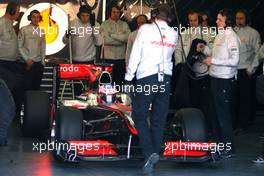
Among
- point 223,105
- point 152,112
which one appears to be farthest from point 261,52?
point 152,112

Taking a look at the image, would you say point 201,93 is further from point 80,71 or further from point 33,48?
point 33,48

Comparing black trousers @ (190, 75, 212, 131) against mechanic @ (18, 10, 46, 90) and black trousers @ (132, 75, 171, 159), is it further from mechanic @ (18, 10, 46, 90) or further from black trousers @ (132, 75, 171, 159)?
black trousers @ (132, 75, 171, 159)

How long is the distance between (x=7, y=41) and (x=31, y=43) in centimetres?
40

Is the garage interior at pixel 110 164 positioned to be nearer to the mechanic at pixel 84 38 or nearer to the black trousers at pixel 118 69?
the mechanic at pixel 84 38

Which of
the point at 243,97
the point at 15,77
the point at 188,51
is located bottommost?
the point at 243,97

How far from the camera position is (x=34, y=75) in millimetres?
13055

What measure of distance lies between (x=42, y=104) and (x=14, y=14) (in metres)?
2.43

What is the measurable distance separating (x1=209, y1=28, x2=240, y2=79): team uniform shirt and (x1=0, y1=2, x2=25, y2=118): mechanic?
4122 millimetres

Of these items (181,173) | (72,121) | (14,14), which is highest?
(14,14)

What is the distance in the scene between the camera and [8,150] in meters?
10.2

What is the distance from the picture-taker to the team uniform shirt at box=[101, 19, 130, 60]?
13.3 meters

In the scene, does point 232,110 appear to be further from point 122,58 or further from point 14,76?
point 14,76

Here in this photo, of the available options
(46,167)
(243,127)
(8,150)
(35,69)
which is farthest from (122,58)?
(46,167)

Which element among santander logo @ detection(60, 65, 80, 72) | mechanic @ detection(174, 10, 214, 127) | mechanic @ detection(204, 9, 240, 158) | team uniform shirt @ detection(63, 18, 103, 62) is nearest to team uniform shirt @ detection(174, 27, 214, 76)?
mechanic @ detection(174, 10, 214, 127)
